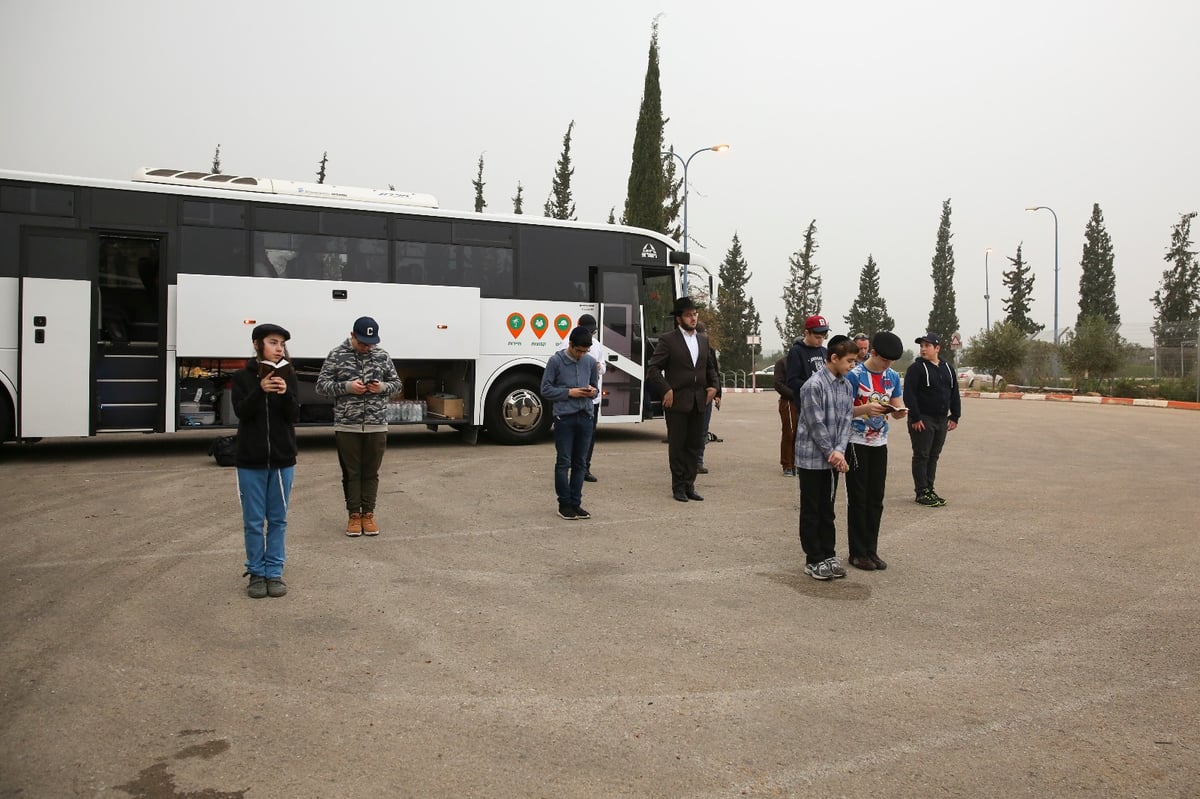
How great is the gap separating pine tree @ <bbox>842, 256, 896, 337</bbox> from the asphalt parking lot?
6952 cm

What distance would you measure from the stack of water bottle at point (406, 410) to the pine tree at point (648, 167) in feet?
91.7

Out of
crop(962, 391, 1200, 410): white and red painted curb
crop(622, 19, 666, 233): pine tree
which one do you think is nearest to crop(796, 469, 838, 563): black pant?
crop(962, 391, 1200, 410): white and red painted curb

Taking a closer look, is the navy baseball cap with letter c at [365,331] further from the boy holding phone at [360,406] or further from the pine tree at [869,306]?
the pine tree at [869,306]

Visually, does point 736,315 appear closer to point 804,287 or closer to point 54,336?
point 804,287

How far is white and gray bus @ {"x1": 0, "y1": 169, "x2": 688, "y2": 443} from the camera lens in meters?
11.7

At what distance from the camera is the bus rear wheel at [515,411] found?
14539mm

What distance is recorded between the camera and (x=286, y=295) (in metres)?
13.0

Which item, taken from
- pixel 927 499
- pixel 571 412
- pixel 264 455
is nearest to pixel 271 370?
pixel 264 455

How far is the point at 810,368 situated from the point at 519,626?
634cm

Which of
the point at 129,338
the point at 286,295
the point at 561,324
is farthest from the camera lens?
the point at 561,324

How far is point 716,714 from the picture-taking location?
4094 mm

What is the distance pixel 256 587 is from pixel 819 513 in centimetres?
376

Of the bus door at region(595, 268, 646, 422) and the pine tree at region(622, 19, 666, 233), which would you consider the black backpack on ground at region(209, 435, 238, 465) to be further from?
the pine tree at region(622, 19, 666, 233)

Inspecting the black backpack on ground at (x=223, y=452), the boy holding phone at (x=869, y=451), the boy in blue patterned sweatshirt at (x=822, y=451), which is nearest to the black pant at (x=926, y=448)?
the boy holding phone at (x=869, y=451)
